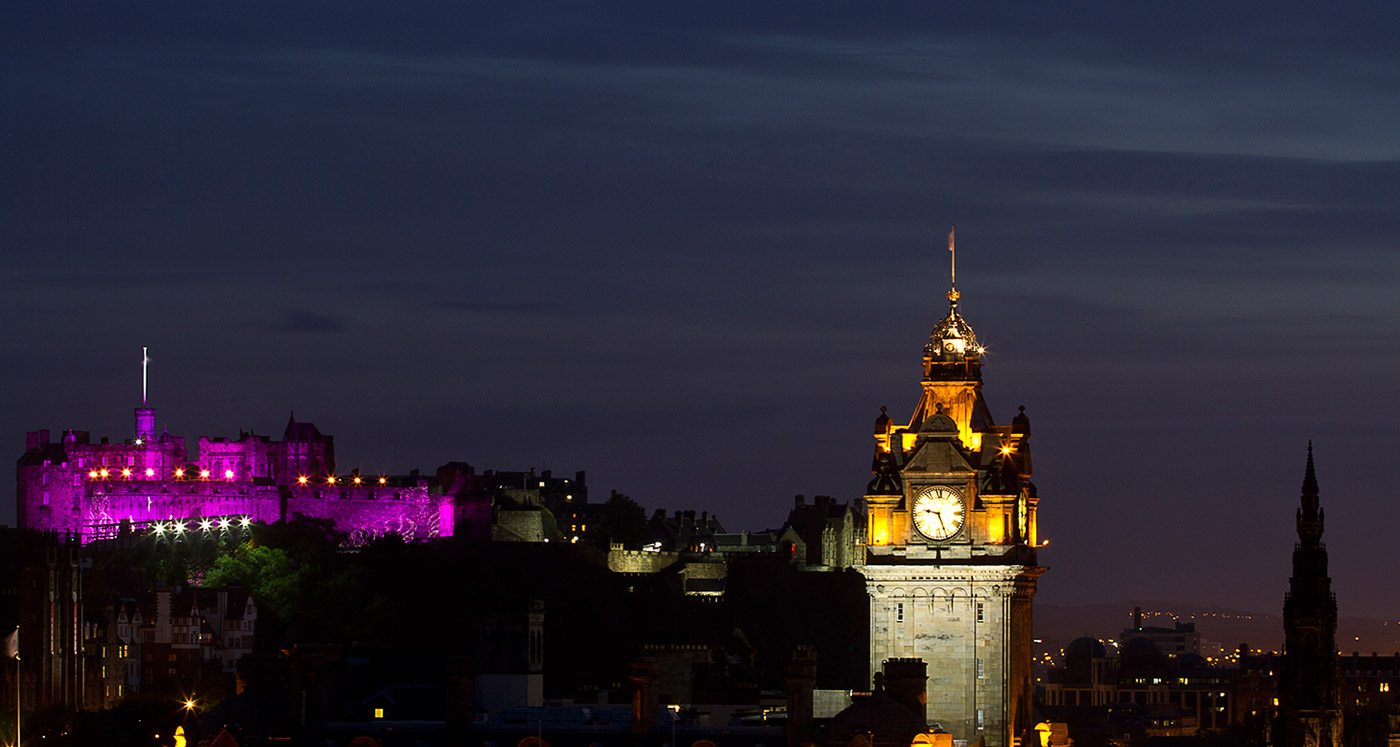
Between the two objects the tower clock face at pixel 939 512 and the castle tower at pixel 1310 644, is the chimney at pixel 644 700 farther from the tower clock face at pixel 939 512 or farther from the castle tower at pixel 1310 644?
the castle tower at pixel 1310 644

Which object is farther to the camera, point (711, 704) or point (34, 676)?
point (34, 676)

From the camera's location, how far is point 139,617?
182500 millimetres

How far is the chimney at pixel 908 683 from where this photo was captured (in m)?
76.5

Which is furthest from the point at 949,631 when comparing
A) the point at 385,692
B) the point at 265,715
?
the point at 385,692

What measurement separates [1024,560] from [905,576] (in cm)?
332

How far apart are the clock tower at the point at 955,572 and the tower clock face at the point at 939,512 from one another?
27 mm

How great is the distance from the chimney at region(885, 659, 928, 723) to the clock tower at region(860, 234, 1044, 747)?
2.08 meters

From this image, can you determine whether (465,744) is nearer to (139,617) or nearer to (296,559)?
(139,617)

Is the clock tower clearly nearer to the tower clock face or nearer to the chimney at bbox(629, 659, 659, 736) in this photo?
the tower clock face

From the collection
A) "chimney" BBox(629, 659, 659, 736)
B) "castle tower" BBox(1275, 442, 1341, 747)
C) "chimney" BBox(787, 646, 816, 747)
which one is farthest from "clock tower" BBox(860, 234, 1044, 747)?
"castle tower" BBox(1275, 442, 1341, 747)

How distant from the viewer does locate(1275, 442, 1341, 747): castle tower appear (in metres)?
99.8

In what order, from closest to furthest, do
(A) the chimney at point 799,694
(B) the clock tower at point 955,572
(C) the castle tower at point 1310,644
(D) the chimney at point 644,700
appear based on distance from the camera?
(A) the chimney at point 799,694 < (B) the clock tower at point 955,572 < (D) the chimney at point 644,700 < (C) the castle tower at point 1310,644

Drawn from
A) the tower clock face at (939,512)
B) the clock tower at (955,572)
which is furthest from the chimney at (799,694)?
the tower clock face at (939,512)

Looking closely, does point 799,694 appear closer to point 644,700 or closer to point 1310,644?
point 644,700
